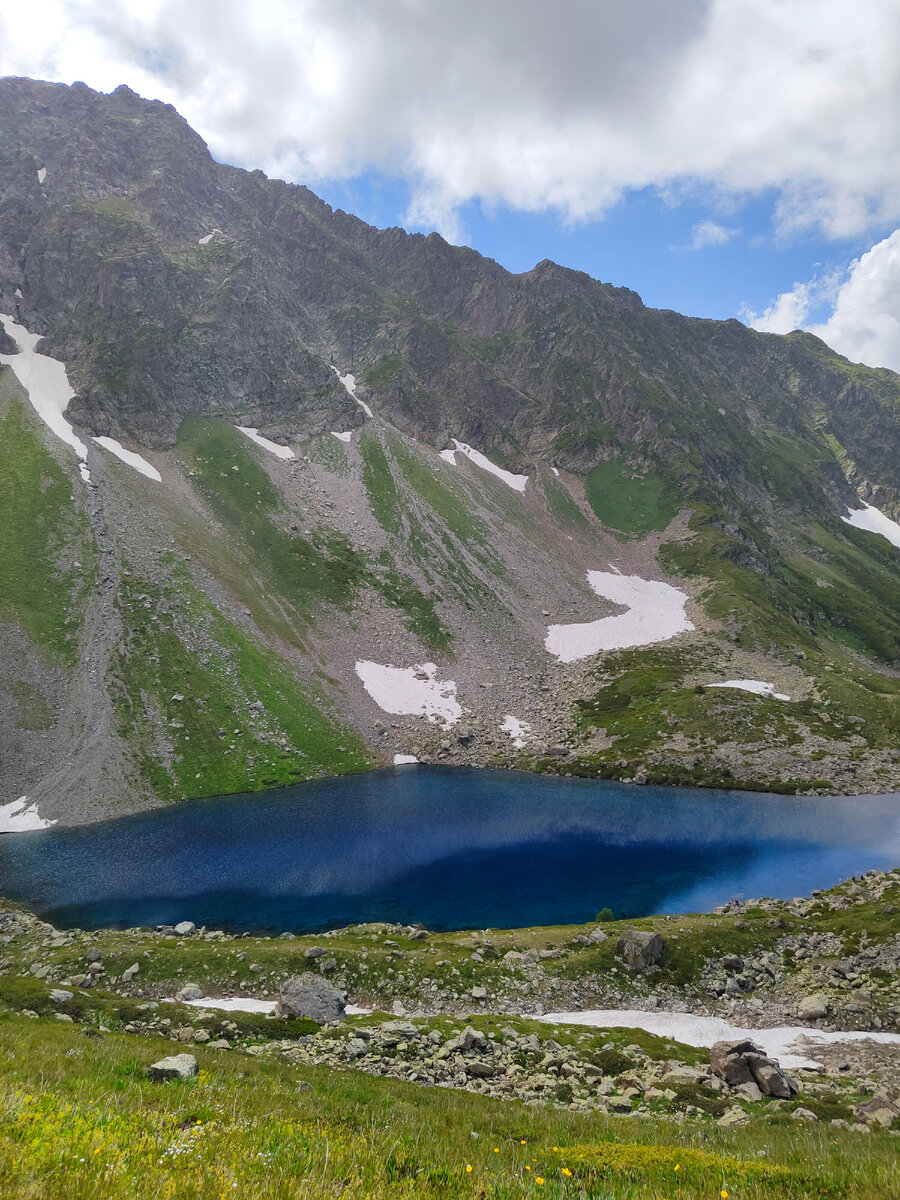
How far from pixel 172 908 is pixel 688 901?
138 feet

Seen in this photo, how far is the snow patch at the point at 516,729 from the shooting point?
89.8 m

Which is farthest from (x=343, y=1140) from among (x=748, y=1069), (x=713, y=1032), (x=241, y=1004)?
(x=713, y=1032)

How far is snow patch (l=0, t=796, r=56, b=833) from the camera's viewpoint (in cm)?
6016

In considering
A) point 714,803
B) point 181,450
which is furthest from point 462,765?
point 181,450

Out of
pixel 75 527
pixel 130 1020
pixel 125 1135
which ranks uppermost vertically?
pixel 75 527

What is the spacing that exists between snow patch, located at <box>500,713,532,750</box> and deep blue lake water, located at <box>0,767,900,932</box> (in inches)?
599

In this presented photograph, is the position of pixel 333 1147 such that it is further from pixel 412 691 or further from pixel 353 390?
pixel 353 390

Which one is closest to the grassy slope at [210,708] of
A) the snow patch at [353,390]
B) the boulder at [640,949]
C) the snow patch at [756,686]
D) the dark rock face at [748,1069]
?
the boulder at [640,949]

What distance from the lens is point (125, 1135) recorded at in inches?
240

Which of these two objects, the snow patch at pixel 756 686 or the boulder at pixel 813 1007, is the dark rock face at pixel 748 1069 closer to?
the boulder at pixel 813 1007

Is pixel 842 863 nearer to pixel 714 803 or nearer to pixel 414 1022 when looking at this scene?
pixel 714 803

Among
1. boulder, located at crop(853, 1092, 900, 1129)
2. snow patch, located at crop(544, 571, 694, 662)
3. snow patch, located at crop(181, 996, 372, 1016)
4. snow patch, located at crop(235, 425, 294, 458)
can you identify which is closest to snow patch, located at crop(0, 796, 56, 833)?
snow patch, located at crop(181, 996, 372, 1016)

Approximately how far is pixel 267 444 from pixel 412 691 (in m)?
A: 90.1

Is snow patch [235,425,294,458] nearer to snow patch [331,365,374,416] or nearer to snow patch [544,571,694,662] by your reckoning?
snow patch [331,365,374,416]
